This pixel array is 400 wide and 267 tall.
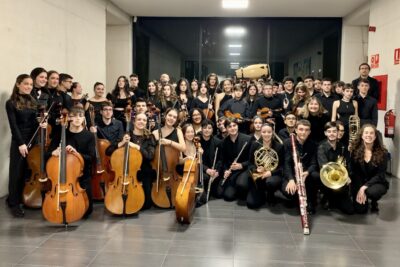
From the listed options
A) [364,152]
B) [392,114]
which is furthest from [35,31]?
[392,114]

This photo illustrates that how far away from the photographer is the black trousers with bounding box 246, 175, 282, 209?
4.39 meters

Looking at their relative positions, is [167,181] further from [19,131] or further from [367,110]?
[367,110]

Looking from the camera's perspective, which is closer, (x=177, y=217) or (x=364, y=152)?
(x=177, y=217)

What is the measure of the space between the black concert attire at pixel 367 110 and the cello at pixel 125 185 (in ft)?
10.4

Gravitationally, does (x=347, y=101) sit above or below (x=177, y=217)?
above

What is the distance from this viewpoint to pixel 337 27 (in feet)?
30.6

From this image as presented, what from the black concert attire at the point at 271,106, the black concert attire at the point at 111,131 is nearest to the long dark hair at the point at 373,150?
the black concert attire at the point at 271,106

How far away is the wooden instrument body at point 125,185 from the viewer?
3.85 meters

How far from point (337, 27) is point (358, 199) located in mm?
6219

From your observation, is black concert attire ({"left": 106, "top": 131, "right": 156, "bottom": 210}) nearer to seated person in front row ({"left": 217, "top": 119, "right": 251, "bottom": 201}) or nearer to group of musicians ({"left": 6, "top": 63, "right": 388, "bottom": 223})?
group of musicians ({"left": 6, "top": 63, "right": 388, "bottom": 223})

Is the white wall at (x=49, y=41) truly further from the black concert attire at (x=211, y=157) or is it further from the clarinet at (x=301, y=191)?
the clarinet at (x=301, y=191)

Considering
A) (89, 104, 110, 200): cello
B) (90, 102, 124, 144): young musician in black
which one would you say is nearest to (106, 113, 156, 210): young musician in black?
(89, 104, 110, 200): cello

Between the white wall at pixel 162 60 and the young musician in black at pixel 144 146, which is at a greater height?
the white wall at pixel 162 60

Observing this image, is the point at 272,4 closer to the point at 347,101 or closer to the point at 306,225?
the point at 347,101
